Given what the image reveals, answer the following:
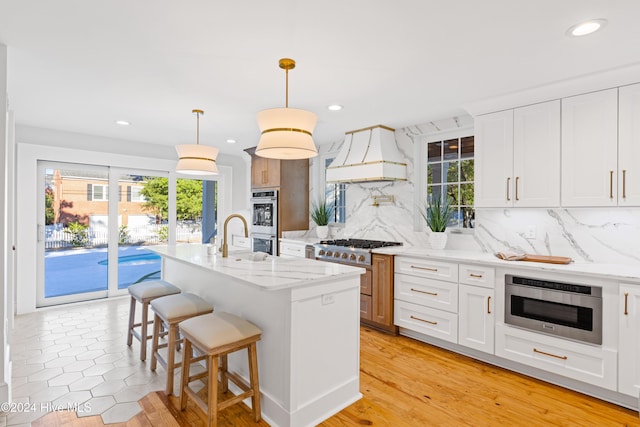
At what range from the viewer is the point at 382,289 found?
367 centimetres

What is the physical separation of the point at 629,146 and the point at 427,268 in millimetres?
1868

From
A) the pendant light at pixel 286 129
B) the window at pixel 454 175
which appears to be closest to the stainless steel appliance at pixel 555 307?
the window at pixel 454 175

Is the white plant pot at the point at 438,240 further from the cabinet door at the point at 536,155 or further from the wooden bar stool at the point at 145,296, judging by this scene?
the wooden bar stool at the point at 145,296

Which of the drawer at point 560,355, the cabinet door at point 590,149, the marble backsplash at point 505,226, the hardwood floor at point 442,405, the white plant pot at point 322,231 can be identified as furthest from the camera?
Result: the white plant pot at point 322,231

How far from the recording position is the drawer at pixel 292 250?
4.63m

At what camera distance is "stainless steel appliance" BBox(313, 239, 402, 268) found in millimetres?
3807

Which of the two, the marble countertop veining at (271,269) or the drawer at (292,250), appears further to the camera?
the drawer at (292,250)

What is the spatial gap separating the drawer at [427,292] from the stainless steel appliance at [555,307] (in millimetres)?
475

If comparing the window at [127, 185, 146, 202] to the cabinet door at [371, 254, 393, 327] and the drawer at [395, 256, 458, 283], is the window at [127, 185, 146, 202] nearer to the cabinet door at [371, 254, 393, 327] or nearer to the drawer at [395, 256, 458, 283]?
→ the cabinet door at [371, 254, 393, 327]

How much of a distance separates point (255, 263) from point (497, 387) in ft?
7.01

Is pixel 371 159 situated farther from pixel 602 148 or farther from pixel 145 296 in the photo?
pixel 145 296


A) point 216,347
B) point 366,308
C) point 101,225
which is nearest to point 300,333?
point 216,347

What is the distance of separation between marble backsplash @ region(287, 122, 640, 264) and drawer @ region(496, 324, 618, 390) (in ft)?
2.90

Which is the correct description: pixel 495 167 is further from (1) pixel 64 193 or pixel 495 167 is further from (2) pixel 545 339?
(1) pixel 64 193
